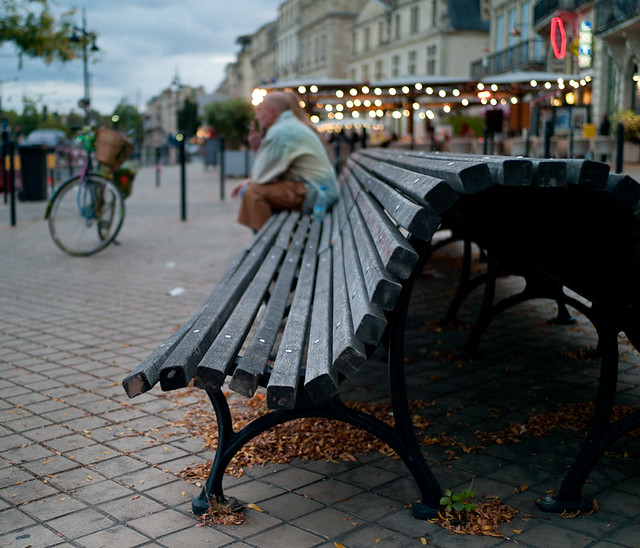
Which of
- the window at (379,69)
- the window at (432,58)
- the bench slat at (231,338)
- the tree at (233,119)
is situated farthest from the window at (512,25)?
the bench slat at (231,338)

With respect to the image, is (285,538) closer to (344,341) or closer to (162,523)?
(162,523)

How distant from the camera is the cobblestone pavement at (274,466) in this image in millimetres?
2631

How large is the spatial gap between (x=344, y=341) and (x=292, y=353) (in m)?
→ 0.35

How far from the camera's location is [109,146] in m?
9.50

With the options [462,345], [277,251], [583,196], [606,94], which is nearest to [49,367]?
[277,251]

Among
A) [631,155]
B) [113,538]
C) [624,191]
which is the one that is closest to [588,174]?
[624,191]

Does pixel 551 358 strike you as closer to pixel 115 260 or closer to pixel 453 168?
pixel 453 168

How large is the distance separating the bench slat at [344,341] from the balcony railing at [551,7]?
33.3 m

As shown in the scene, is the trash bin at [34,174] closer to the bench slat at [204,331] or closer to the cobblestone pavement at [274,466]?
the cobblestone pavement at [274,466]

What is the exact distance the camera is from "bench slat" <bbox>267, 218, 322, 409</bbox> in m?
2.35

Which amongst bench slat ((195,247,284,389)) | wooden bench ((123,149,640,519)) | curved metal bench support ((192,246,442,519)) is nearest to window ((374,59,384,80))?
bench slat ((195,247,284,389))

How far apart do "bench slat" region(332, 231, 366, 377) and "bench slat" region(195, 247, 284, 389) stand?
344mm

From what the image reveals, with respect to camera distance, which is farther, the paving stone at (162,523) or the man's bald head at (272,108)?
the man's bald head at (272,108)

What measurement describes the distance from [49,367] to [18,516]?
2094mm
